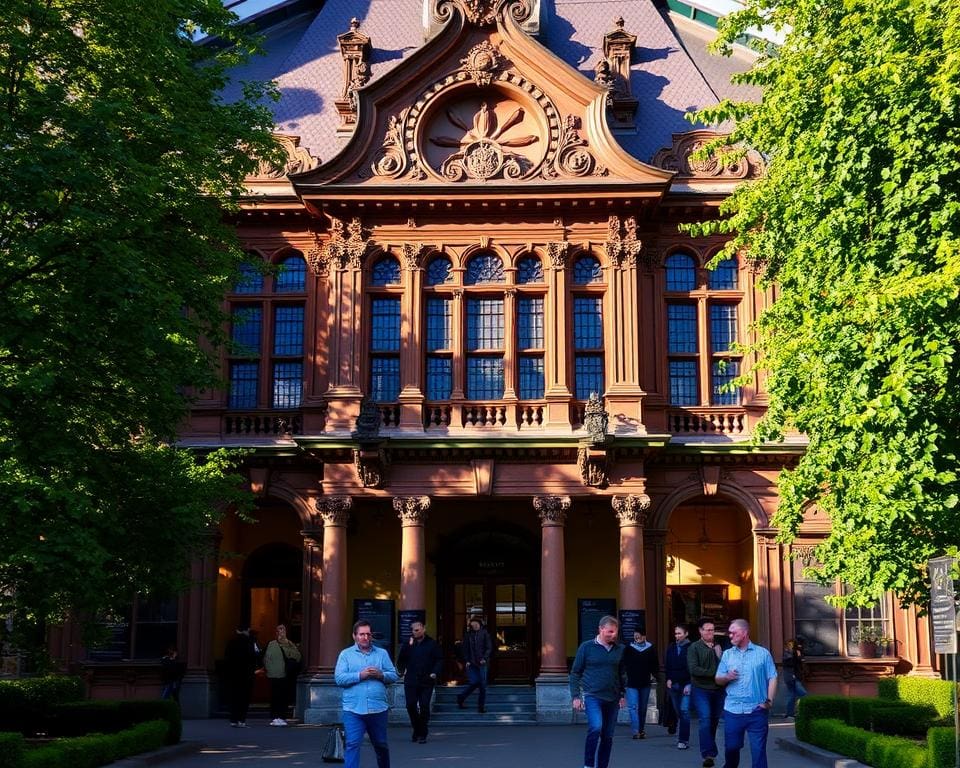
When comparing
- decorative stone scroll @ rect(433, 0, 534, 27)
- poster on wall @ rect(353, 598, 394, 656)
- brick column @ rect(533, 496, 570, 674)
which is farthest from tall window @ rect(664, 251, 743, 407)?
poster on wall @ rect(353, 598, 394, 656)

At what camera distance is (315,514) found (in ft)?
90.0

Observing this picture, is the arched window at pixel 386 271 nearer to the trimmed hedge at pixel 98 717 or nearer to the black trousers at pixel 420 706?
the black trousers at pixel 420 706

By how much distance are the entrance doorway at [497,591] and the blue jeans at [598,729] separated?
14859mm

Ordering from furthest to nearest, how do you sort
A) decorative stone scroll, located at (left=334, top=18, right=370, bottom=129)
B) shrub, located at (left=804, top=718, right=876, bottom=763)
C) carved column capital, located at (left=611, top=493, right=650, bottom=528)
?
decorative stone scroll, located at (left=334, top=18, right=370, bottom=129), carved column capital, located at (left=611, top=493, right=650, bottom=528), shrub, located at (left=804, top=718, right=876, bottom=763)

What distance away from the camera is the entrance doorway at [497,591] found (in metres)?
28.8

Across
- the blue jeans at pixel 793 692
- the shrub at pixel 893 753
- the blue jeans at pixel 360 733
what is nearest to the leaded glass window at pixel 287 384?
the blue jeans at pixel 793 692

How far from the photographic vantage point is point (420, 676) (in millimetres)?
20922

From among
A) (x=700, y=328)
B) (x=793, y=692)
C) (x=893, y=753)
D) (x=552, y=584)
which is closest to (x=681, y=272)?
(x=700, y=328)

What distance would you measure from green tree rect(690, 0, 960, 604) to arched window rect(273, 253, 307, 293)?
13587 mm

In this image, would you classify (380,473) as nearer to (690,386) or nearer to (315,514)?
(315,514)

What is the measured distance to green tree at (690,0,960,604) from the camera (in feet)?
50.6

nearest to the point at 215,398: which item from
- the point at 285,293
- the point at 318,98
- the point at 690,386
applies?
the point at 285,293

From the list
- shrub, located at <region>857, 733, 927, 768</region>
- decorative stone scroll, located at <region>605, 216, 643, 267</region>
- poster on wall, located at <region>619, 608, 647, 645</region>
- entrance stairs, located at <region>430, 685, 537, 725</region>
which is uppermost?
decorative stone scroll, located at <region>605, 216, 643, 267</region>

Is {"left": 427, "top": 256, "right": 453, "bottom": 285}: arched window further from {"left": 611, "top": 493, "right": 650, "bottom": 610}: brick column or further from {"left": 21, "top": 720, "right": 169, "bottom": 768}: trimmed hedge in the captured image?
{"left": 21, "top": 720, "right": 169, "bottom": 768}: trimmed hedge
